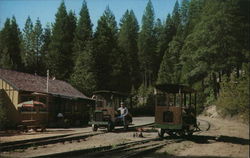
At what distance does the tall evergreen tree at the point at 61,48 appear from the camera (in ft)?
159

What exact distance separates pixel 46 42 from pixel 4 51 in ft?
40.9

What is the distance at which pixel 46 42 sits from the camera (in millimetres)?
66625

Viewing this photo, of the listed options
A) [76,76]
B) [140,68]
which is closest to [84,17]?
[76,76]

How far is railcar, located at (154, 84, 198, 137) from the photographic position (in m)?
16.1

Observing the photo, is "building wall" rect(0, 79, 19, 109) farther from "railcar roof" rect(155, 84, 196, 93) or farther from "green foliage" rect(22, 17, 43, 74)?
"green foliage" rect(22, 17, 43, 74)

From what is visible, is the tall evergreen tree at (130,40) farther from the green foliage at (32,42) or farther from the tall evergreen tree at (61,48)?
the green foliage at (32,42)

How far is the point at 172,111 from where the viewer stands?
53.2 ft

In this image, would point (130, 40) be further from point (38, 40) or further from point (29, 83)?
point (29, 83)

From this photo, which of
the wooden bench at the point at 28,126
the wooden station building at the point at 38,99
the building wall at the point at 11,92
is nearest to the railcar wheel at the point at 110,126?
the wooden bench at the point at 28,126

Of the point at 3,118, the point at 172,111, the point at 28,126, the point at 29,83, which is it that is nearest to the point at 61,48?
the point at 29,83

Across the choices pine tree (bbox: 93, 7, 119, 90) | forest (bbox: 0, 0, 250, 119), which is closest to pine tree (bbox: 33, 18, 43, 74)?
forest (bbox: 0, 0, 250, 119)

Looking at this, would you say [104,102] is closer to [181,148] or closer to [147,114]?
[181,148]

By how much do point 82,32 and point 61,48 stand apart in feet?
13.7

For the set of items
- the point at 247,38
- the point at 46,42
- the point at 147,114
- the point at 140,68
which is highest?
the point at 46,42
